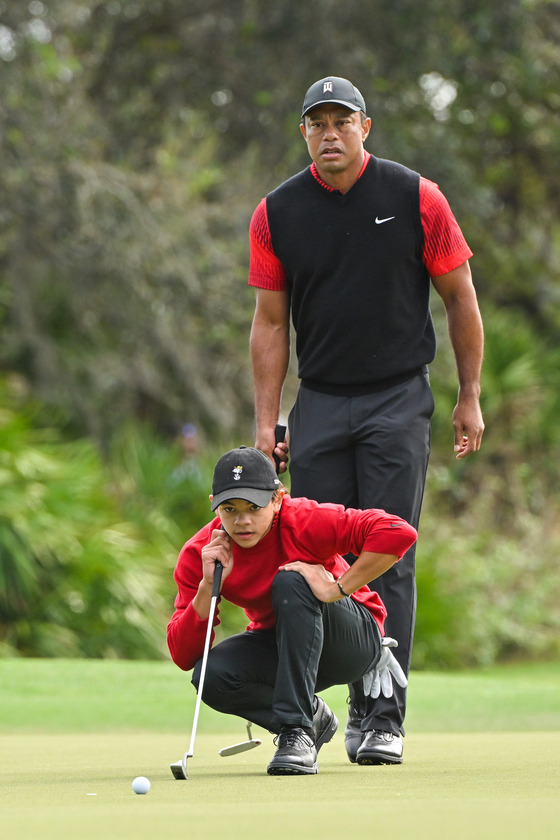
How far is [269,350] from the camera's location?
521cm

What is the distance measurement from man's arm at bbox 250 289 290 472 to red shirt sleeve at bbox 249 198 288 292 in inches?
1.3

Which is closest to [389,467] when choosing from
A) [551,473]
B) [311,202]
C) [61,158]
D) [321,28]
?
[311,202]

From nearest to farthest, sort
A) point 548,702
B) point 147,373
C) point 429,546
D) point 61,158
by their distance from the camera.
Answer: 1. point 548,702
2. point 61,158
3. point 429,546
4. point 147,373

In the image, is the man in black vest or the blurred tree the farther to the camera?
the blurred tree

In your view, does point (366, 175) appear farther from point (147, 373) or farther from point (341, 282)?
point (147, 373)

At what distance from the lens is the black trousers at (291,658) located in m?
4.36

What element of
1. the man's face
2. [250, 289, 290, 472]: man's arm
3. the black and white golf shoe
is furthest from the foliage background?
the black and white golf shoe

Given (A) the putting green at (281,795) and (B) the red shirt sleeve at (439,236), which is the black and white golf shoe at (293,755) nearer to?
(A) the putting green at (281,795)

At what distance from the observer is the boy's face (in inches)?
172

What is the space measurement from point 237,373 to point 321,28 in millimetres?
4261

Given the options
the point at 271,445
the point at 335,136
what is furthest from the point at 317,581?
the point at 335,136

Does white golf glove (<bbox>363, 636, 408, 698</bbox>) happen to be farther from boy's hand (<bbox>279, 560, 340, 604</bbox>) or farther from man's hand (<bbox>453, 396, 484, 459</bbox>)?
man's hand (<bbox>453, 396, 484, 459</bbox>)

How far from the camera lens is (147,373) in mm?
16172

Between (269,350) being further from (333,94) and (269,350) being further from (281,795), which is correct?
(281,795)
